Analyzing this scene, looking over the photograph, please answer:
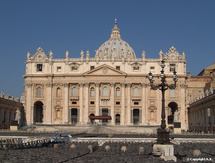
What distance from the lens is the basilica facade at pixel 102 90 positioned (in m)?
93.8

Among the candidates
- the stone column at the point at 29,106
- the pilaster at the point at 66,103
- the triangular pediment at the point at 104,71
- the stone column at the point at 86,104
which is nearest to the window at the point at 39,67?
the stone column at the point at 29,106

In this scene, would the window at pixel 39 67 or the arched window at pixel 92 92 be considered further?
the window at pixel 39 67

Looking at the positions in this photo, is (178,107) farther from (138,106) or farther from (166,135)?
(166,135)

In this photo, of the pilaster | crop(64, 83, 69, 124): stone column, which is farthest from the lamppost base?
the pilaster

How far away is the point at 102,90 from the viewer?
95250 mm

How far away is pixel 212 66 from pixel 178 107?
3384 cm

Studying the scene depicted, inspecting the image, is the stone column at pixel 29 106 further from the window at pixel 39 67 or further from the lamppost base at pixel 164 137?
the lamppost base at pixel 164 137

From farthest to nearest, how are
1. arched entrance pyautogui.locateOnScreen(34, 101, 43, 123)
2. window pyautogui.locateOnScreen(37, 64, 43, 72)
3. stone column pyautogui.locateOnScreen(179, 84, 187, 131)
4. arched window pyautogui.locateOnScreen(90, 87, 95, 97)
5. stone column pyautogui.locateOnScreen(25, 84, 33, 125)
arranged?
arched entrance pyautogui.locateOnScreen(34, 101, 43, 123) → window pyautogui.locateOnScreen(37, 64, 43, 72) → arched window pyautogui.locateOnScreen(90, 87, 95, 97) → stone column pyautogui.locateOnScreen(25, 84, 33, 125) → stone column pyautogui.locateOnScreen(179, 84, 187, 131)

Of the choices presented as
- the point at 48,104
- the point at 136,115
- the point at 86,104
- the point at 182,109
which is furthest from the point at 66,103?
the point at 182,109

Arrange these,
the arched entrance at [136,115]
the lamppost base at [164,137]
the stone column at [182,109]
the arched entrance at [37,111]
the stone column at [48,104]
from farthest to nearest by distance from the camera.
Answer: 1. the arched entrance at [37,111]
2. the arched entrance at [136,115]
3. the stone column at [48,104]
4. the stone column at [182,109]
5. the lamppost base at [164,137]

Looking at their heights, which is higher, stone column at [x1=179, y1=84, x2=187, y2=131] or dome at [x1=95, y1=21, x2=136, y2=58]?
dome at [x1=95, y1=21, x2=136, y2=58]

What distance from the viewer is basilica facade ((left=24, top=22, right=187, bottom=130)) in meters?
93.8

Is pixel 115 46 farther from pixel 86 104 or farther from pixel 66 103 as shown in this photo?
pixel 66 103

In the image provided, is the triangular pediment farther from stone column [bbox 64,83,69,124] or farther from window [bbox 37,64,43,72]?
window [bbox 37,64,43,72]
